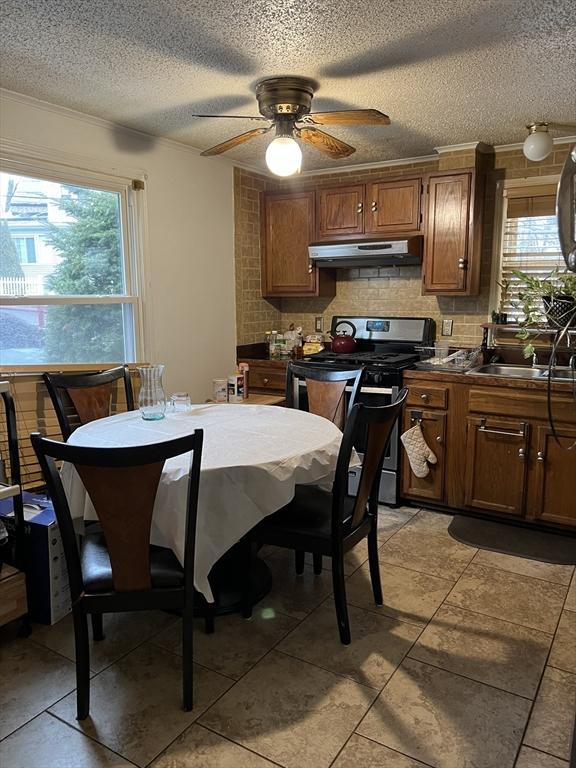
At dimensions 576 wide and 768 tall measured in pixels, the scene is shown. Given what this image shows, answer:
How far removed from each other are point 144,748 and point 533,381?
256 cm

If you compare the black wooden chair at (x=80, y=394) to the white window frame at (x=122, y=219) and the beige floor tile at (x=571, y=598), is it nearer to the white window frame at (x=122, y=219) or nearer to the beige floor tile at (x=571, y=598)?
the white window frame at (x=122, y=219)

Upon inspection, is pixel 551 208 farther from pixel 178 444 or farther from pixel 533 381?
pixel 178 444

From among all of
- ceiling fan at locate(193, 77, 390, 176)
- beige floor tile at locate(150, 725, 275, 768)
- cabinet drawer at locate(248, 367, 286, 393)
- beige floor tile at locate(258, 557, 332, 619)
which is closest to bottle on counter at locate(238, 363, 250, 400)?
cabinet drawer at locate(248, 367, 286, 393)

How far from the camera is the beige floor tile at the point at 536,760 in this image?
160 centimetres

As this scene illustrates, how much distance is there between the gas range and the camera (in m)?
3.56

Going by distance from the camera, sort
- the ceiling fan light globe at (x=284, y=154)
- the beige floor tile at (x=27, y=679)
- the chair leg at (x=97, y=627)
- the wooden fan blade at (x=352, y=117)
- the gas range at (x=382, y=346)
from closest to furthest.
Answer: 1. the beige floor tile at (x=27, y=679)
2. the chair leg at (x=97, y=627)
3. the wooden fan blade at (x=352, y=117)
4. the ceiling fan light globe at (x=284, y=154)
5. the gas range at (x=382, y=346)

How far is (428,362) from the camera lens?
361 centimetres

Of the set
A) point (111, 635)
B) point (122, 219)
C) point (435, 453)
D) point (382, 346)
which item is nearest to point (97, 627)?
point (111, 635)

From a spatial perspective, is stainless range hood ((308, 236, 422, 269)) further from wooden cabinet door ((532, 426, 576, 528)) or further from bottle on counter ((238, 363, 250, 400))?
wooden cabinet door ((532, 426, 576, 528))

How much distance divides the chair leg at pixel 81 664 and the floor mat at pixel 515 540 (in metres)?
2.12

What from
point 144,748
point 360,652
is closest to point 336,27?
point 360,652

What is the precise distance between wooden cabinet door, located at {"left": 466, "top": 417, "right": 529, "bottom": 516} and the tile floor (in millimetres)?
663

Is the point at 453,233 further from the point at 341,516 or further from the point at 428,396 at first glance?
the point at 341,516

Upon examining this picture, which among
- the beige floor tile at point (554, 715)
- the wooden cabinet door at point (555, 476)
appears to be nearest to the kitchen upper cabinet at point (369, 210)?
the wooden cabinet door at point (555, 476)
